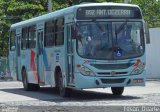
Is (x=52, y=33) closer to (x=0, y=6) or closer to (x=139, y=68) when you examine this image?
(x=139, y=68)

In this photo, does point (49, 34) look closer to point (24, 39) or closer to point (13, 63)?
point (24, 39)

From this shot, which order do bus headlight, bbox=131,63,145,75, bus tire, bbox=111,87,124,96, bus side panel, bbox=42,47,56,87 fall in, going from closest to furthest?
bus headlight, bbox=131,63,145,75, bus tire, bbox=111,87,124,96, bus side panel, bbox=42,47,56,87

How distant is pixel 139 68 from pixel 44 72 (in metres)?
4.97

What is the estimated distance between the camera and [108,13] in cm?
1814

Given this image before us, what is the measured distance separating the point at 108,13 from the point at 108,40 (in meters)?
0.98

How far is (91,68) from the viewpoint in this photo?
17.6 m

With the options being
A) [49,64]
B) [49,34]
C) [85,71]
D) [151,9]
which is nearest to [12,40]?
[49,34]

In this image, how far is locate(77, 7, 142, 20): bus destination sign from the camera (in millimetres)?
18000

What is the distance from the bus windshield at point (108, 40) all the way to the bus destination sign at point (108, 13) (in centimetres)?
22

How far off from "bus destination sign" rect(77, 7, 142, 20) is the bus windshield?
220 millimetres

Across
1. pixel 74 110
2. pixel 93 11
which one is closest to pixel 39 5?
pixel 93 11

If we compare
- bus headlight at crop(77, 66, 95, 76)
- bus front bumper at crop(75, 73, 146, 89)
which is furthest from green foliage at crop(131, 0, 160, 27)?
bus headlight at crop(77, 66, 95, 76)

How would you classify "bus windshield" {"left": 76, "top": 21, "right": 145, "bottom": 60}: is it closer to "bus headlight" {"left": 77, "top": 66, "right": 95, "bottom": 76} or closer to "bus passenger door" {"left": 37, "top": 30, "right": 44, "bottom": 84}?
"bus headlight" {"left": 77, "top": 66, "right": 95, "bottom": 76}

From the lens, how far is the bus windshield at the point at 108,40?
17.7 m
